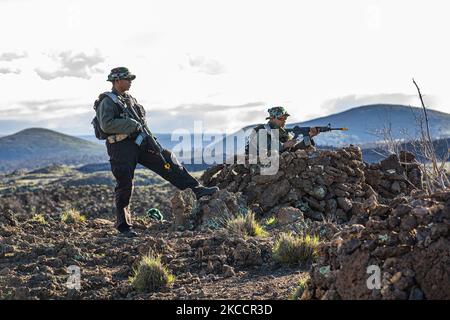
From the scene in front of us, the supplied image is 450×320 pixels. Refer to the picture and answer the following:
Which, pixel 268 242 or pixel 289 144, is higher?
pixel 289 144

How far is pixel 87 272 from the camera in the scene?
6.78 metres

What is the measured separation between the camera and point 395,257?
443 cm

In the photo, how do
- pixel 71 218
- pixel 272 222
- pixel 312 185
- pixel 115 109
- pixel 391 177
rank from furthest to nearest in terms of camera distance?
pixel 391 177, pixel 71 218, pixel 312 185, pixel 272 222, pixel 115 109

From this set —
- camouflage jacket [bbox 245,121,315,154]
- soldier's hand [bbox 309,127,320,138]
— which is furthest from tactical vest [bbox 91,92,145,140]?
soldier's hand [bbox 309,127,320,138]

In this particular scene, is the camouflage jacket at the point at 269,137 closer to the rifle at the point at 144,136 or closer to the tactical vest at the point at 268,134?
the tactical vest at the point at 268,134

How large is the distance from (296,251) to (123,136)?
328 cm

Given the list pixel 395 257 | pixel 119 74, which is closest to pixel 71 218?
pixel 119 74

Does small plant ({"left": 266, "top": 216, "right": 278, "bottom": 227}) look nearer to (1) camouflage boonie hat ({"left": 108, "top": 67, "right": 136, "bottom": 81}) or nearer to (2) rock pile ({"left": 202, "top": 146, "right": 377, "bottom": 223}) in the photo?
(2) rock pile ({"left": 202, "top": 146, "right": 377, "bottom": 223})

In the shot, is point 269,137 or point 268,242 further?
point 269,137

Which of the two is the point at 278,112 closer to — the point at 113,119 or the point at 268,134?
the point at 268,134

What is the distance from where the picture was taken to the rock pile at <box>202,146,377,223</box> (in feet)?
34.6

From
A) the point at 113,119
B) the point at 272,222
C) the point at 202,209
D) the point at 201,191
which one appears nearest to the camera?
the point at 113,119
